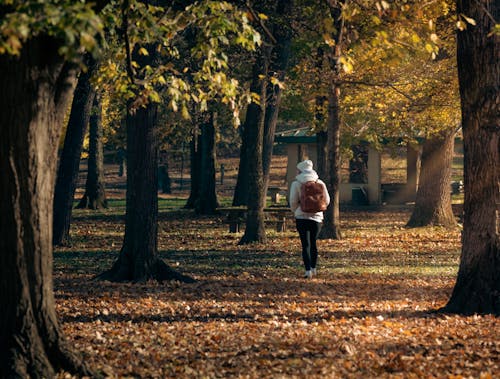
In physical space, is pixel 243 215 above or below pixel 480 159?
below

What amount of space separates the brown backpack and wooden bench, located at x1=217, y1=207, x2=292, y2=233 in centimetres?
1000

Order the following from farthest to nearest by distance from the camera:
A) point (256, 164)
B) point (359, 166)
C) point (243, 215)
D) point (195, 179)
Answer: point (359, 166) → point (195, 179) → point (243, 215) → point (256, 164)

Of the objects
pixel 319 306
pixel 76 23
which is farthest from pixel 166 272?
pixel 76 23

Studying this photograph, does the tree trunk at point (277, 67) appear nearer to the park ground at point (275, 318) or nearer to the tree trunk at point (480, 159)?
the park ground at point (275, 318)

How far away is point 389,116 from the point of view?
1236 inches

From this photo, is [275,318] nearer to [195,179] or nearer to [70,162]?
[70,162]

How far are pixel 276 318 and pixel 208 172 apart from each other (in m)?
24.5

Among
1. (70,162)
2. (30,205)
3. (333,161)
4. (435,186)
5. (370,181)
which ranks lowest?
(30,205)

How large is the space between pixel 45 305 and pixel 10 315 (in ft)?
1.01

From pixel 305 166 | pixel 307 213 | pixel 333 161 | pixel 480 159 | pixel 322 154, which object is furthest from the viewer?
pixel 322 154

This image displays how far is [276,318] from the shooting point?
1234 centimetres

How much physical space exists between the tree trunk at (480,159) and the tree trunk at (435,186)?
1781cm

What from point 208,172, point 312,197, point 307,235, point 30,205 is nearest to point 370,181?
point 208,172

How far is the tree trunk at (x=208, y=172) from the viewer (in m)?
36.0
